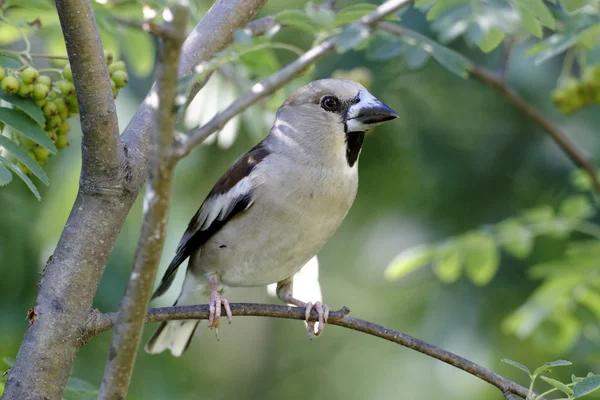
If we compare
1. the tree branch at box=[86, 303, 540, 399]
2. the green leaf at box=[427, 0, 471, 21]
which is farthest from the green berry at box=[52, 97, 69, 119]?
the green leaf at box=[427, 0, 471, 21]

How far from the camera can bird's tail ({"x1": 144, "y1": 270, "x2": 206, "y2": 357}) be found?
4.35 meters

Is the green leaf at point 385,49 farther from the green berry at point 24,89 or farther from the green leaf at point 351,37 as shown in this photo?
the green berry at point 24,89

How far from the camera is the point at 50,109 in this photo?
302cm

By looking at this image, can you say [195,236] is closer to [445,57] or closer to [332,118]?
[332,118]

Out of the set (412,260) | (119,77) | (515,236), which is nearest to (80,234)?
(119,77)

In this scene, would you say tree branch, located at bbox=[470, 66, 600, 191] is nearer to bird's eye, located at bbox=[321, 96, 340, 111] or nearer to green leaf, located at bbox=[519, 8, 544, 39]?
bird's eye, located at bbox=[321, 96, 340, 111]

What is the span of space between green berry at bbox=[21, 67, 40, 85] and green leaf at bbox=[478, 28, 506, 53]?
2066 millimetres

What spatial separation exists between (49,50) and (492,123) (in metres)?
3.59

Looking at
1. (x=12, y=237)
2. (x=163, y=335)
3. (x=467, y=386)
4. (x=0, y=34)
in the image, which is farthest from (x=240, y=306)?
(x=467, y=386)

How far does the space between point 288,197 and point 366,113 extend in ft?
1.89

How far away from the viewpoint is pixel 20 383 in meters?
2.55

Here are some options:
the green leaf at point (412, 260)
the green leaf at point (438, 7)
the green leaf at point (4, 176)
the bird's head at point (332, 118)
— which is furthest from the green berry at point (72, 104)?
the green leaf at point (412, 260)

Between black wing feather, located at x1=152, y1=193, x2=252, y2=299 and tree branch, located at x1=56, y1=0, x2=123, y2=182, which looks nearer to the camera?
tree branch, located at x1=56, y1=0, x2=123, y2=182

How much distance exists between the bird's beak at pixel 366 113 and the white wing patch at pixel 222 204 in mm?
614
